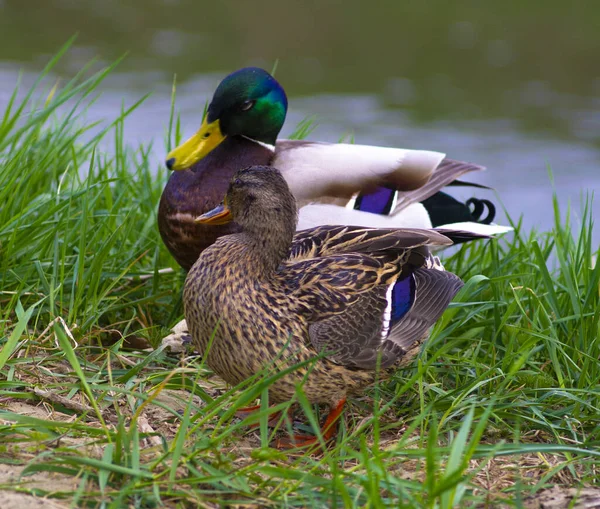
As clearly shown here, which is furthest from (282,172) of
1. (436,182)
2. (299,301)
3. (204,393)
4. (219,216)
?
(204,393)

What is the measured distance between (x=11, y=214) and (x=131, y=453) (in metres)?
1.48

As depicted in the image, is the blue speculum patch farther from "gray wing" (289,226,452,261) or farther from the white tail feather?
"gray wing" (289,226,452,261)

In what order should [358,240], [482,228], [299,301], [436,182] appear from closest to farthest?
[299,301] < [358,240] < [482,228] < [436,182]

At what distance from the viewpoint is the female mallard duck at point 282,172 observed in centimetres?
354

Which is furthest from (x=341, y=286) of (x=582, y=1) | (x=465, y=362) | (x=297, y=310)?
(x=582, y=1)

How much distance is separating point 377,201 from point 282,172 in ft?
1.33

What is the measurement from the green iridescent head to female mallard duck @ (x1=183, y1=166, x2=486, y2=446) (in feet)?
3.07

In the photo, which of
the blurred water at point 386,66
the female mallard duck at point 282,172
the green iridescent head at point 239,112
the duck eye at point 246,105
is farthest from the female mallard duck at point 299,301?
the blurred water at point 386,66

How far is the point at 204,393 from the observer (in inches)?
96.0

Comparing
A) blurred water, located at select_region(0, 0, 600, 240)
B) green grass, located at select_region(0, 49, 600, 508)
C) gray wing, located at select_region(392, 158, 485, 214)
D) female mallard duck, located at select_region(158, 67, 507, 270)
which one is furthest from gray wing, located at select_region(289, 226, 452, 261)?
blurred water, located at select_region(0, 0, 600, 240)

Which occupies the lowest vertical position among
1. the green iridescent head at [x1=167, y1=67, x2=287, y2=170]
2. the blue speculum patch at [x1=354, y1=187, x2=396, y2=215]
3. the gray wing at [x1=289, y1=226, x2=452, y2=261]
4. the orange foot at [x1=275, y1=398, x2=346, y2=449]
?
the orange foot at [x1=275, y1=398, x2=346, y2=449]

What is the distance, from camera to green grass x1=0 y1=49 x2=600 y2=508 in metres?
2.01

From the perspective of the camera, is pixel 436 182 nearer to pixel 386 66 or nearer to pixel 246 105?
pixel 246 105

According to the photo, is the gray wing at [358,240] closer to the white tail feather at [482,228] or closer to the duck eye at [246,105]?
the white tail feather at [482,228]
